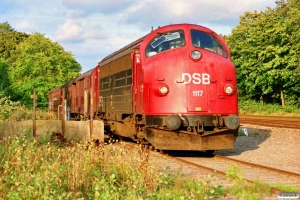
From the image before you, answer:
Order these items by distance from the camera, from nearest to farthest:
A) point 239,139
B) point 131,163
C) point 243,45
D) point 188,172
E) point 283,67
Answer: point 131,163 < point 188,172 < point 239,139 < point 283,67 < point 243,45

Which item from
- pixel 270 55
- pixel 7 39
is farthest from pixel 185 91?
pixel 7 39

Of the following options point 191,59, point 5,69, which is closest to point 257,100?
point 5,69

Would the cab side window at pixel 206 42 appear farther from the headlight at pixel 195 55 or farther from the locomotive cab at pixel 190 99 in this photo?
the headlight at pixel 195 55

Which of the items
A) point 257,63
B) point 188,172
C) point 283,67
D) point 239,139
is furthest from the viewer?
point 257,63

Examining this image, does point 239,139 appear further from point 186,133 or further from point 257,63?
point 257,63

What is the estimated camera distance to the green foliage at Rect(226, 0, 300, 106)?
38.2m

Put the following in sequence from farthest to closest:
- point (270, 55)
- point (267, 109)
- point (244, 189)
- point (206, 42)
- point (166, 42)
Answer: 1. point (270, 55)
2. point (267, 109)
3. point (206, 42)
4. point (166, 42)
5. point (244, 189)

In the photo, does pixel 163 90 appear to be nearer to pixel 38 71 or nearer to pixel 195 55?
pixel 195 55

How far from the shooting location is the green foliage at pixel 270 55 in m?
38.2

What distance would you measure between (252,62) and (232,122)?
33035 millimetres

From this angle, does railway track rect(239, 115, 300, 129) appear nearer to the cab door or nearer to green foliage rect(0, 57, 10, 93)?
the cab door

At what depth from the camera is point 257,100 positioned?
156 feet

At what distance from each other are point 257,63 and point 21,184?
1516 inches

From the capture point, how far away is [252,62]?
139 feet
